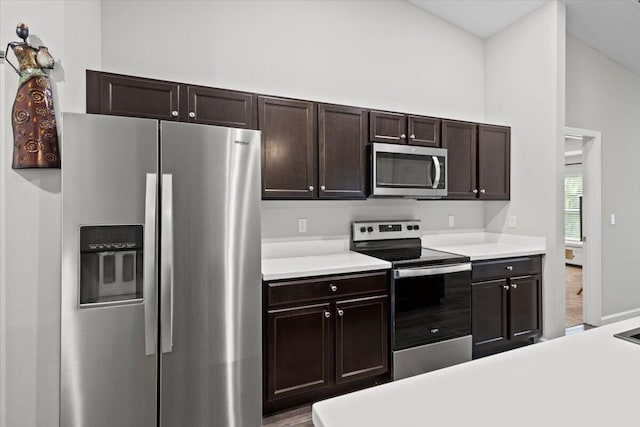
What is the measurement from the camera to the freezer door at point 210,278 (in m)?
1.71

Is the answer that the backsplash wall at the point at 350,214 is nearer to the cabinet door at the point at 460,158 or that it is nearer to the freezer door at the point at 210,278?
the cabinet door at the point at 460,158

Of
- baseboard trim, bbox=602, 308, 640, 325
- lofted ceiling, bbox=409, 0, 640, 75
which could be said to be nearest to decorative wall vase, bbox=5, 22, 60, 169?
lofted ceiling, bbox=409, 0, 640, 75

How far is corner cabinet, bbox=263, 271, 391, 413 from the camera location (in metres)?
2.16

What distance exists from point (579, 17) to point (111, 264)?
14.6 feet

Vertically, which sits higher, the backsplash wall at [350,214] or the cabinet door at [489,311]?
the backsplash wall at [350,214]

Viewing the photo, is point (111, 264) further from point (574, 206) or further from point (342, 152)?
point (574, 206)

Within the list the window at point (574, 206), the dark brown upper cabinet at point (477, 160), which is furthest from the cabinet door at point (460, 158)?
the window at point (574, 206)

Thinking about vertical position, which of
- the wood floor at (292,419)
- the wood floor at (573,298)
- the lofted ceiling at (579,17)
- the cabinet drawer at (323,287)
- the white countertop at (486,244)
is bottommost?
the wood floor at (292,419)

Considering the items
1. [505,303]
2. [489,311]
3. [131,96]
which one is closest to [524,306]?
[505,303]

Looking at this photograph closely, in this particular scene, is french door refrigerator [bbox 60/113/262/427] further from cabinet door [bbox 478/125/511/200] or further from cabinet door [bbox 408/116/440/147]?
cabinet door [bbox 478/125/511/200]

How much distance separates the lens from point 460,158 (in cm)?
323

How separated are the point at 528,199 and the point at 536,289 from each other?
0.86 metres

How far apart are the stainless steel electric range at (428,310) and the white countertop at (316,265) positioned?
0.59ft

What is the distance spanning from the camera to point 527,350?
1.08 metres
